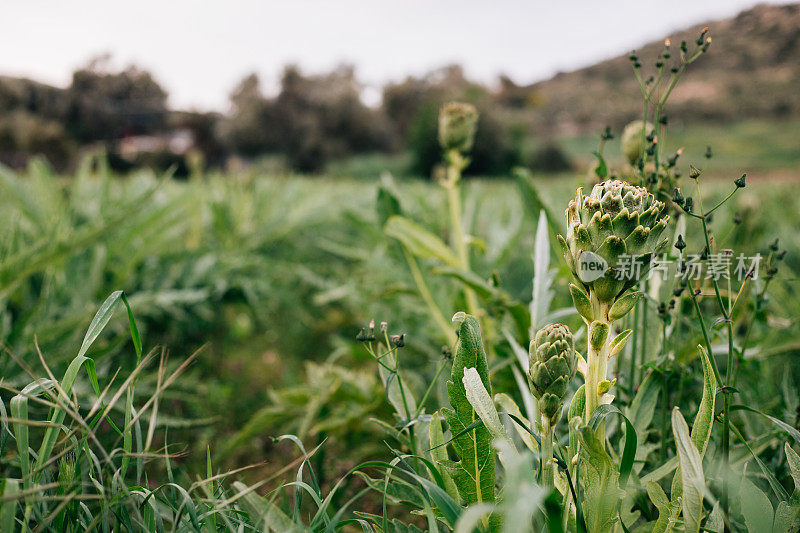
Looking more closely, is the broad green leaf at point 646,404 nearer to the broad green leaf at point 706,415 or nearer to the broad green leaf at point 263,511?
the broad green leaf at point 706,415

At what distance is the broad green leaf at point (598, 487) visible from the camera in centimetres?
50

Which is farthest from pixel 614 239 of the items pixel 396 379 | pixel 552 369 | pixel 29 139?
pixel 29 139

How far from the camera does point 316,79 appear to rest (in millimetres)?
19422

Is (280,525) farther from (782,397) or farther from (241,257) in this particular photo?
(241,257)

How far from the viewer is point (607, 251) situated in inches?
18.9

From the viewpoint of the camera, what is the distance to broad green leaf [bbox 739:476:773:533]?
502 millimetres

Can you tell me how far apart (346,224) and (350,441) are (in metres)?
2.20

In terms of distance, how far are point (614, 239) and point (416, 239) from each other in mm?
646

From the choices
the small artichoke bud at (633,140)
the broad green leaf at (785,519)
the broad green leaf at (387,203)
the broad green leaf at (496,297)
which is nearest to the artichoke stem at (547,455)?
the broad green leaf at (785,519)

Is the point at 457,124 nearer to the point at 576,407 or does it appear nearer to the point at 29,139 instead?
the point at 576,407

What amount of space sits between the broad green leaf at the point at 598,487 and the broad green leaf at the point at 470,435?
11cm

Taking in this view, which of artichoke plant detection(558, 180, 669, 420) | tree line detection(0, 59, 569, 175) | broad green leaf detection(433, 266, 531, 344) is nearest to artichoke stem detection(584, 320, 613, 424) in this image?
artichoke plant detection(558, 180, 669, 420)

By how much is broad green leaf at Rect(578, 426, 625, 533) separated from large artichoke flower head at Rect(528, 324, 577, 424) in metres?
0.04

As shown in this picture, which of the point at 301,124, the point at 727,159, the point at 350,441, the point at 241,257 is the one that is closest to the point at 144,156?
the point at 301,124
